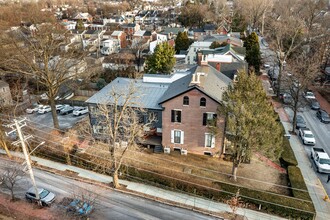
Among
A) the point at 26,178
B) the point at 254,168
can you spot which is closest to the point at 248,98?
the point at 254,168

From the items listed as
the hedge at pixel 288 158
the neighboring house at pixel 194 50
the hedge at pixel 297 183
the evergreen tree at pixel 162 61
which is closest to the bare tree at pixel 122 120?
the evergreen tree at pixel 162 61

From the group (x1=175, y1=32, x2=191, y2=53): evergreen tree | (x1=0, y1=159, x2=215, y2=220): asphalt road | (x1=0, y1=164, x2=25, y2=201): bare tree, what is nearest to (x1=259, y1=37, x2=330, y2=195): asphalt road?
(x1=0, y1=159, x2=215, y2=220): asphalt road

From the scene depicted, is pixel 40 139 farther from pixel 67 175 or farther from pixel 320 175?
pixel 320 175

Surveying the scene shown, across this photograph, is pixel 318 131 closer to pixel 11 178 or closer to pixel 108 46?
pixel 11 178

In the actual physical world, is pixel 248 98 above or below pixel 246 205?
above

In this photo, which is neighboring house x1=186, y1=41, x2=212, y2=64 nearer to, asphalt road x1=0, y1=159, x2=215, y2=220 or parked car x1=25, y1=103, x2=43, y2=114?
parked car x1=25, y1=103, x2=43, y2=114

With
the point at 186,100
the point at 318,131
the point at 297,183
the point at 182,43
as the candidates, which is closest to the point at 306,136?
the point at 318,131
